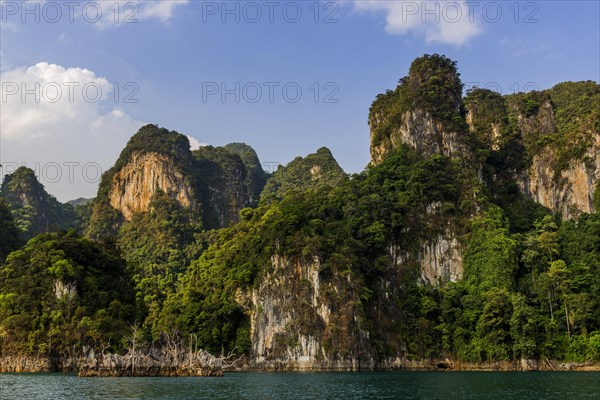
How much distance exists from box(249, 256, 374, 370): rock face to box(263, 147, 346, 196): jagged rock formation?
63352mm

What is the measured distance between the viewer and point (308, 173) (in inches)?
5679

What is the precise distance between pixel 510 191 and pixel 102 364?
66515 mm

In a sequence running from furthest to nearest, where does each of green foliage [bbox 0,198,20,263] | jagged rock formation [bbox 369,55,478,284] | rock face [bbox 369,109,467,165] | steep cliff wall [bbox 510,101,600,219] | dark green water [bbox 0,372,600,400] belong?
rock face [bbox 369,109,467,165] → green foliage [bbox 0,198,20,263] → steep cliff wall [bbox 510,101,600,219] → jagged rock formation [bbox 369,55,478,284] → dark green water [bbox 0,372,600,400]

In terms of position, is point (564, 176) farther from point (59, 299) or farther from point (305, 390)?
point (59, 299)

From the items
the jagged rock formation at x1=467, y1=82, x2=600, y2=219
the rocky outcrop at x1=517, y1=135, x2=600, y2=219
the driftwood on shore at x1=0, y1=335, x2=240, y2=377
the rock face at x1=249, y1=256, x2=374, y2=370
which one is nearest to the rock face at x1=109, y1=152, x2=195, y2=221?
the rock face at x1=249, y1=256, x2=374, y2=370

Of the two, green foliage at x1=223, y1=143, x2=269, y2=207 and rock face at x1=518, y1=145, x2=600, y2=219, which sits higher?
green foliage at x1=223, y1=143, x2=269, y2=207

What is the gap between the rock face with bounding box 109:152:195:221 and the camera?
12400 cm

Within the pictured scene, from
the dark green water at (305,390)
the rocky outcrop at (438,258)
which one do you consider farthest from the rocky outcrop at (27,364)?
the rocky outcrop at (438,258)

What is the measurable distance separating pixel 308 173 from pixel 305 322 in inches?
3020

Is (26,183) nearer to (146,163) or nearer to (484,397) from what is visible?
(146,163)

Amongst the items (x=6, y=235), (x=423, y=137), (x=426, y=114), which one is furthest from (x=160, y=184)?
(x=426, y=114)

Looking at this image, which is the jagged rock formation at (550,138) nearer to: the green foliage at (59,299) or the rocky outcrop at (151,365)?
the rocky outcrop at (151,365)

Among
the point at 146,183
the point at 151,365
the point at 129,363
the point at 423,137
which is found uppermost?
the point at 146,183

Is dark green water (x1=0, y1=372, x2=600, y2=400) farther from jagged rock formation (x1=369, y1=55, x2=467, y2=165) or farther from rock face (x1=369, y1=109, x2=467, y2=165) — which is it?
jagged rock formation (x1=369, y1=55, x2=467, y2=165)
